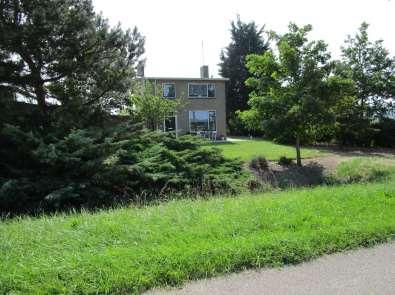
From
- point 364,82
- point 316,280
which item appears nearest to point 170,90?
point 364,82

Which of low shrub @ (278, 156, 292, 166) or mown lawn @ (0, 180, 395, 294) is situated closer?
mown lawn @ (0, 180, 395, 294)

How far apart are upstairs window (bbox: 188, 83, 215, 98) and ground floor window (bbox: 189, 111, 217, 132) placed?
59.1 inches

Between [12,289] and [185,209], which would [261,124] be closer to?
[185,209]

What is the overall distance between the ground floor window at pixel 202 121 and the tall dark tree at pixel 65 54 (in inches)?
946

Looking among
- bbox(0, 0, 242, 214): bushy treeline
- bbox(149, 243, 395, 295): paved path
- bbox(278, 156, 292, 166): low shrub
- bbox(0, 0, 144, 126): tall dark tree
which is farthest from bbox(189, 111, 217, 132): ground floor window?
bbox(149, 243, 395, 295): paved path

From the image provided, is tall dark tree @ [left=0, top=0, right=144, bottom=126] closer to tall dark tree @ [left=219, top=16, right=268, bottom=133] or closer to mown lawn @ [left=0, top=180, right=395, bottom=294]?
mown lawn @ [left=0, top=180, right=395, bottom=294]

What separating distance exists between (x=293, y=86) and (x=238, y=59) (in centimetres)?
3436

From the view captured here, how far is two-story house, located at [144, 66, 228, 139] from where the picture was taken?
38.7m

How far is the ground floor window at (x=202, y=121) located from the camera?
39438 mm

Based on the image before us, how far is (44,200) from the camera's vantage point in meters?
10.6

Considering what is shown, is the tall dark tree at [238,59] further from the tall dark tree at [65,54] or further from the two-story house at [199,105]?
the tall dark tree at [65,54]

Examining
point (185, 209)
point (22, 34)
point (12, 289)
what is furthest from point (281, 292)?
point (22, 34)

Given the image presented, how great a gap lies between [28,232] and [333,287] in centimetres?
411

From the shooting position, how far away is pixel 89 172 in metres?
11.7
